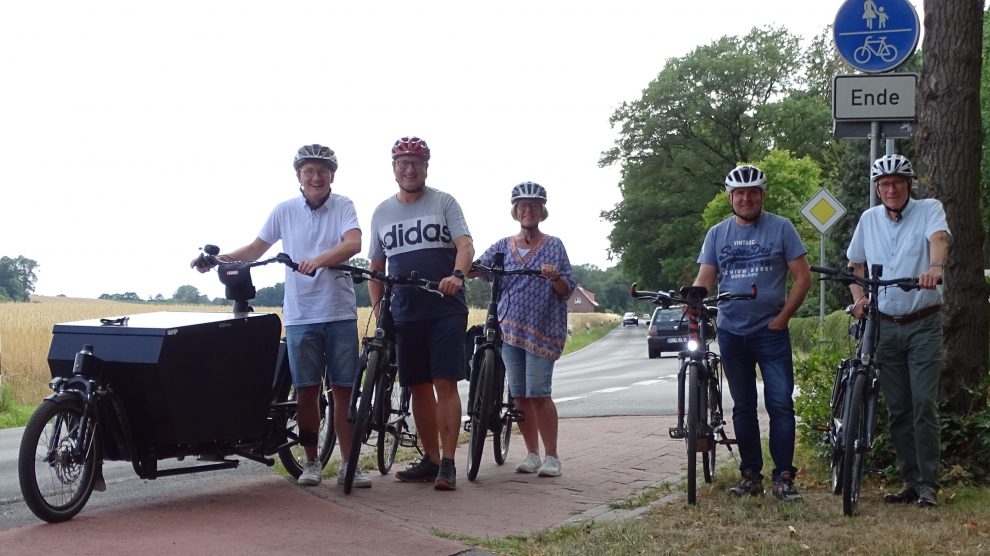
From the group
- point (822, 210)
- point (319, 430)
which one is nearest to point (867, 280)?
point (319, 430)

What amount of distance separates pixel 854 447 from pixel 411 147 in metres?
3.05

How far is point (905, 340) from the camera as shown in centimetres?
673

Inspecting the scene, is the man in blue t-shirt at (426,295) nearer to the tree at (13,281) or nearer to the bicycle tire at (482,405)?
the bicycle tire at (482,405)

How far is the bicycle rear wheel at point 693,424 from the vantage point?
682 cm

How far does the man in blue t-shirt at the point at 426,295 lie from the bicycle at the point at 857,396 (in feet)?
7.00

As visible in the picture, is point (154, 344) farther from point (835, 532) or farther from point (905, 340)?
point (905, 340)

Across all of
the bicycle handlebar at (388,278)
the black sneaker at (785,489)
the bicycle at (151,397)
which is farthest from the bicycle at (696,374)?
the bicycle at (151,397)

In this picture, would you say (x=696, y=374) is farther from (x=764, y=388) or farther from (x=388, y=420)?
(x=388, y=420)

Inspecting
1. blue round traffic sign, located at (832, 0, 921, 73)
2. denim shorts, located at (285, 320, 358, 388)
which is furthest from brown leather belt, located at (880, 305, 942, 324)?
denim shorts, located at (285, 320, 358, 388)

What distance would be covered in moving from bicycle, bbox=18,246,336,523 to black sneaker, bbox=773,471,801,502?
2866 mm

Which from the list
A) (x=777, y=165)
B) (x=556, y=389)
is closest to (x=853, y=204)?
(x=777, y=165)

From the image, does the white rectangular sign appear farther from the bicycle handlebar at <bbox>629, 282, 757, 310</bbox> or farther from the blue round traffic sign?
the bicycle handlebar at <bbox>629, 282, 757, 310</bbox>

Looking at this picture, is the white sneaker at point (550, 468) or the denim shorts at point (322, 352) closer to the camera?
the denim shorts at point (322, 352)

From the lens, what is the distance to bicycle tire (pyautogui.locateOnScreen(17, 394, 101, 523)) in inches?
216
